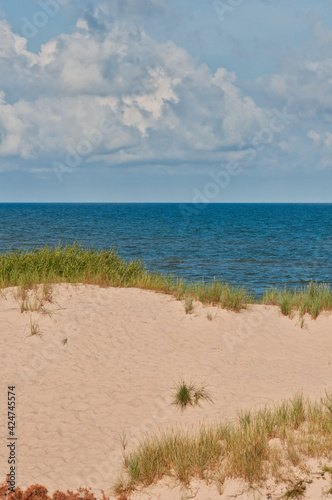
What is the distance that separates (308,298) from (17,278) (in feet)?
29.2

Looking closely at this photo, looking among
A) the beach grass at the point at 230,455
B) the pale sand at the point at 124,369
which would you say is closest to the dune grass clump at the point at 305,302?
the pale sand at the point at 124,369

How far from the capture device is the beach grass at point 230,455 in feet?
17.7

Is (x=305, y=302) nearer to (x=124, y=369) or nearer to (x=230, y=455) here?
(x=124, y=369)

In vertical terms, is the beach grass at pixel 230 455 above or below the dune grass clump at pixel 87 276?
below

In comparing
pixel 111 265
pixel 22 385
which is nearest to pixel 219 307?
pixel 111 265

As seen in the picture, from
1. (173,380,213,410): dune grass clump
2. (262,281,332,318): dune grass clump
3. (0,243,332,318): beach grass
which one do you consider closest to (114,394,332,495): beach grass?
(173,380,213,410): dune grass clump

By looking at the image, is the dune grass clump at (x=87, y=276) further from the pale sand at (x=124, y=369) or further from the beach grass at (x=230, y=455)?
the beach grass at (x=230, y=455)

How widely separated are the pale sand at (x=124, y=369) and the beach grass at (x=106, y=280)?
0.43 meters

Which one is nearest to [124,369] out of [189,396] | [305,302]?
[189,396]

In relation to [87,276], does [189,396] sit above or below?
below

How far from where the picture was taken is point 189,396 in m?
8.31

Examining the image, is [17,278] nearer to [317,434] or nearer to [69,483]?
[69,483]

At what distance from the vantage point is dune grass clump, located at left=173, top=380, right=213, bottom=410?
27.1 ft

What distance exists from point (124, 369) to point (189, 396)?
84.0 inches
